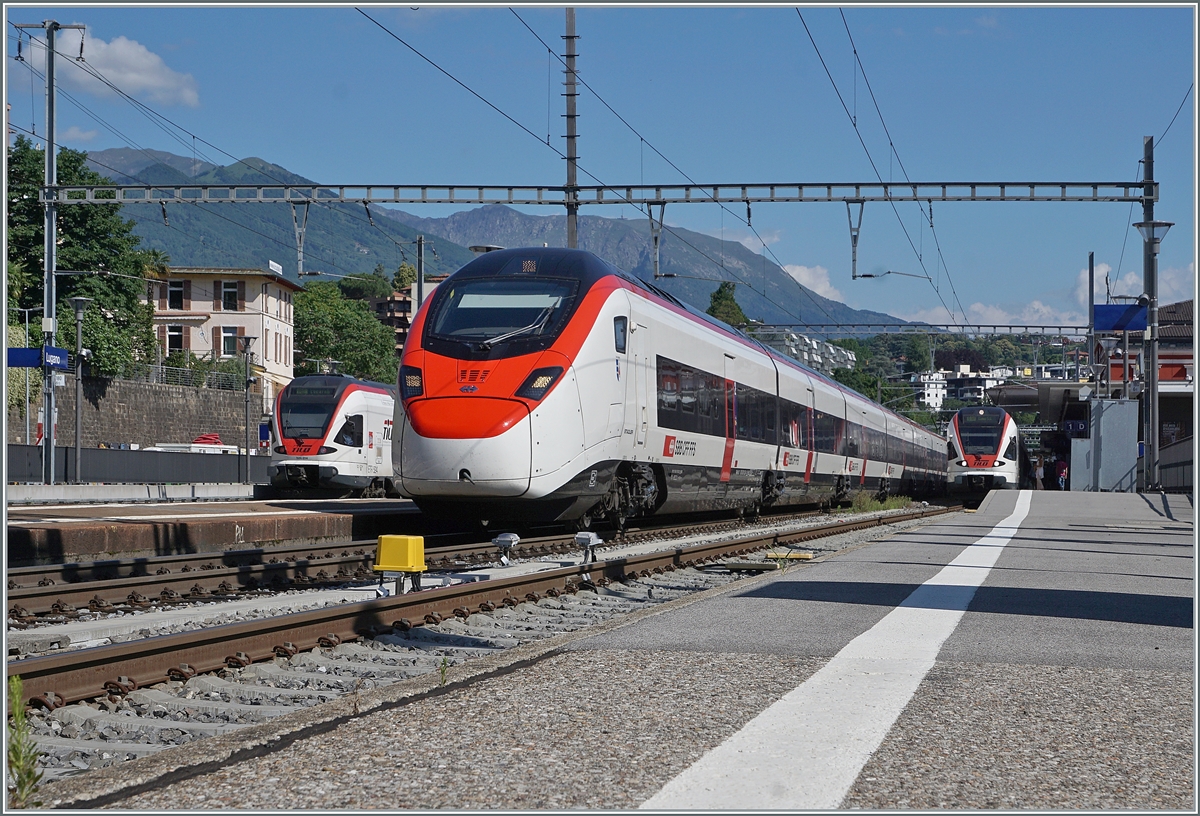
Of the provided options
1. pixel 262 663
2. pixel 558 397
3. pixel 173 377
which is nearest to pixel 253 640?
pixel 262 663

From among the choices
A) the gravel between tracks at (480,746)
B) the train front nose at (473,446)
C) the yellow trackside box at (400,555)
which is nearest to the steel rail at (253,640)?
the yellow trackside box at (400,555)

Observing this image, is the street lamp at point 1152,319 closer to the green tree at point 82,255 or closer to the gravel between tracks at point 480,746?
the gravel between tracks at point 480,746

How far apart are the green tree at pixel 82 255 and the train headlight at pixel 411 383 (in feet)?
145

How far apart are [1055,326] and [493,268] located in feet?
121

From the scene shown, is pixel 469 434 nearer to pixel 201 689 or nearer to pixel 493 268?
pixel 493 268

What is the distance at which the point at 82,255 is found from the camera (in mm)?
59469

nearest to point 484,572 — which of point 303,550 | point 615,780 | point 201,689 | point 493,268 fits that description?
point 303,550

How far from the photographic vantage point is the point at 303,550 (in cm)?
1372

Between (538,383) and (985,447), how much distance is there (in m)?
34.0

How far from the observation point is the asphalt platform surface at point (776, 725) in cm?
414

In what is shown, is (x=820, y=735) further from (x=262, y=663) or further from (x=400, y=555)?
(x=400, y=555)

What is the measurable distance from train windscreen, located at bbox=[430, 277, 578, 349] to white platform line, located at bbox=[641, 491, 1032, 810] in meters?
6.77

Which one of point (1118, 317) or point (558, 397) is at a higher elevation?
point (1118, 317)

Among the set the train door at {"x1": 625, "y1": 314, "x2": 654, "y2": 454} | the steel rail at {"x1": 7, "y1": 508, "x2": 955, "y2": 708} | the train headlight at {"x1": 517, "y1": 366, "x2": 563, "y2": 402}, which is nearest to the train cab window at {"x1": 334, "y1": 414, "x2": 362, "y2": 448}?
the train door at {"x1": 625, "y1": 314, "x2": 654, "y2": 454}
